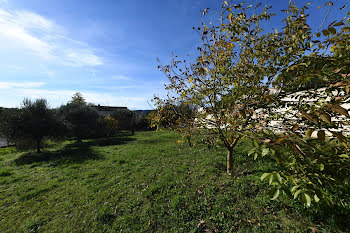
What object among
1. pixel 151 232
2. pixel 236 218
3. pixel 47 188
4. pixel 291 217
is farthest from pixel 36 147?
pixel 291 217

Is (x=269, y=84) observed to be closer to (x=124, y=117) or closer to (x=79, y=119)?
(x=79, y=119)

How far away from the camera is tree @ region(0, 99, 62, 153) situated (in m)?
11.6

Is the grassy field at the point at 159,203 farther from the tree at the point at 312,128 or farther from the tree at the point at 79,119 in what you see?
the tree at the point at 79,119

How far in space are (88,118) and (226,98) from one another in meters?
18.9

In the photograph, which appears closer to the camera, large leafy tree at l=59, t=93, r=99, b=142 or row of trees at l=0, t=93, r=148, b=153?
row of trees at l=0, t=93, r=148, b=153

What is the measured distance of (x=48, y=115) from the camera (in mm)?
13633

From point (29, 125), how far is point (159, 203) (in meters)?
14.1

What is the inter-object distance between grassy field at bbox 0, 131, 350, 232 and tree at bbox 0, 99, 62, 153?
5.98 m

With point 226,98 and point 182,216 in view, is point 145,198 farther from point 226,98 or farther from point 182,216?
point 226,98

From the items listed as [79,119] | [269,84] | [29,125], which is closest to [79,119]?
[79,119]

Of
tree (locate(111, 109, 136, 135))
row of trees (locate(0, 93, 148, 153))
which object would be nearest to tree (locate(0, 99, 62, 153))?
row of trees (locate(0, 93, 148, 153))

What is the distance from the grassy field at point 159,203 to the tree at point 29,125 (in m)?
5.98

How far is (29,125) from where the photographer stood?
1199cm

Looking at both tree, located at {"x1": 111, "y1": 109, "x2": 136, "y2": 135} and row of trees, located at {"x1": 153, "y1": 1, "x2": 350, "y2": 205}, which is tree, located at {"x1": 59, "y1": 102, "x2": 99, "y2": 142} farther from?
row of trees, located at {"x1": 153, "y1": 1, "x2": 350, "y2": 205}
